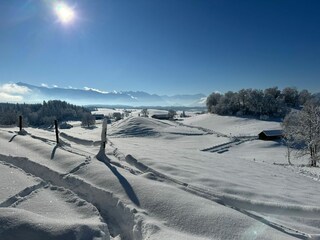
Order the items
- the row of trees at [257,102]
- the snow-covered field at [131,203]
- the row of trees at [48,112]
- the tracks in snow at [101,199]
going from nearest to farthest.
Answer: the snow-covered field at [131,203]
the tracks in snow at [101,199]
the row of trees at [257,102]
the row of trees at [48,112]

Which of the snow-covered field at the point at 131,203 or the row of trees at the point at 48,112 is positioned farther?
the row of trees at the point at 48,112

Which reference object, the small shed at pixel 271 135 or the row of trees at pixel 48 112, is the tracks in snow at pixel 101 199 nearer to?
the small shed at pixel 271 135

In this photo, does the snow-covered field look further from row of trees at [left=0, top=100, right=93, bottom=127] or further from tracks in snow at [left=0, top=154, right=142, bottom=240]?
row of trees at [left=0, top=100, right=93, bottom=127]

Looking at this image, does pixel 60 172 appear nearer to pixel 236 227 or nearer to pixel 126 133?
pixel 236 227

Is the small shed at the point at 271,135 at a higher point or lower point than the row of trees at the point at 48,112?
lower

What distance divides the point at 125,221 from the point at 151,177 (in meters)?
2.75

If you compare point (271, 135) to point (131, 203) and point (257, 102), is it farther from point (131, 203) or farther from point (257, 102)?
point (131, 203)

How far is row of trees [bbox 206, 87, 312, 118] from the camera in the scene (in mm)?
108312

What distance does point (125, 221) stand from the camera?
22.3 feet

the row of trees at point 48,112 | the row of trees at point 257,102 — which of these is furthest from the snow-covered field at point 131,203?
the row of trees at point 48,112

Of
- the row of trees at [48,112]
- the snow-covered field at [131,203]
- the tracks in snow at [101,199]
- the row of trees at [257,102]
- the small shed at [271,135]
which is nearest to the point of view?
the snow-covered field at [131,203]

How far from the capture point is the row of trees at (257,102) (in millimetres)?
108312

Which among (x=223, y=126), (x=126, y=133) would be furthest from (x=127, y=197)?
(x=223, y=126)

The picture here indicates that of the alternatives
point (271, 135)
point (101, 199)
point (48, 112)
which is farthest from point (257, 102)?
point (48, 112)
